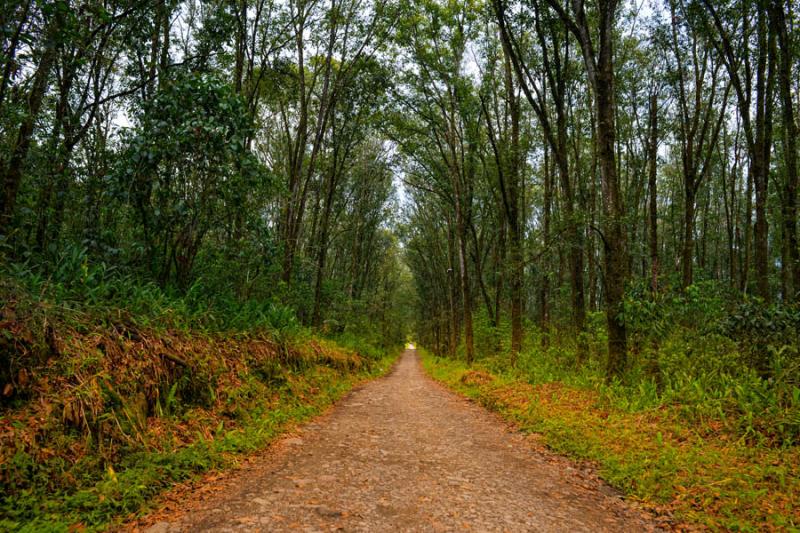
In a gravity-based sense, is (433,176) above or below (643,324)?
above

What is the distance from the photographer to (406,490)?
10.8 ft

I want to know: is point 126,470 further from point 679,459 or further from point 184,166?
point 679,459

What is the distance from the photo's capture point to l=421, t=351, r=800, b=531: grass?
10.1 ft

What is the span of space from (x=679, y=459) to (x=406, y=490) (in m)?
2.81

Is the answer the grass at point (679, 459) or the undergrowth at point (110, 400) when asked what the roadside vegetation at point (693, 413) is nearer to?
the grass at point (679, 459)

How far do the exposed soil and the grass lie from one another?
0.30 metres

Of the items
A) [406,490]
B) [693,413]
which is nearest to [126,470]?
[406,490]

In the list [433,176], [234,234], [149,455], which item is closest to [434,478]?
[149,455]

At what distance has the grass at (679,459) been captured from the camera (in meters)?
3.07

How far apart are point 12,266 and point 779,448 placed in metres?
8.45

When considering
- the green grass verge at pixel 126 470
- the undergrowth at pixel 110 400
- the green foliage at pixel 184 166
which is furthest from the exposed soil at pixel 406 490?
the green foliage at pixel 184 166

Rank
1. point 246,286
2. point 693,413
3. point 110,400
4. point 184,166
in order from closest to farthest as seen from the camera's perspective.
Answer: point 110,400
point 693,413
point 184,166
point 246,286

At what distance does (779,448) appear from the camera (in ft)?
13.8

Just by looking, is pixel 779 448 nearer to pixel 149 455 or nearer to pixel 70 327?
pixel 149 455
